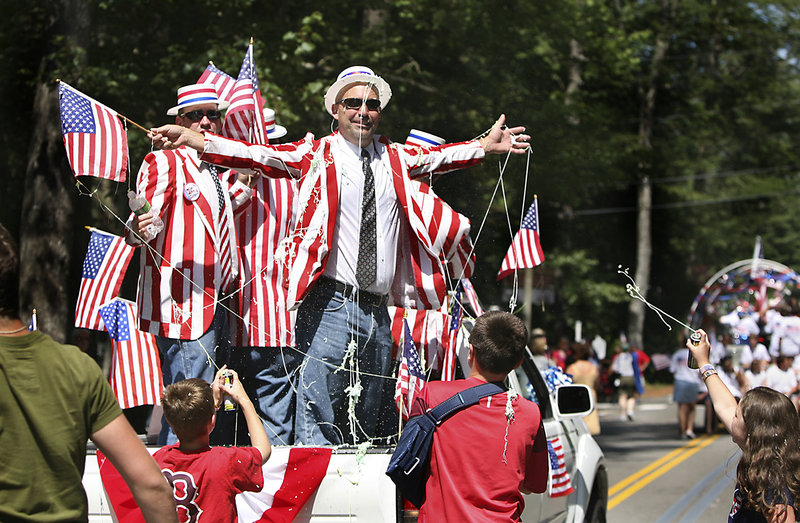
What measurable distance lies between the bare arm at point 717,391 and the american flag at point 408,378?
1.19 metres

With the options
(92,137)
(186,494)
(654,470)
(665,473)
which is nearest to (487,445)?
(186,494)

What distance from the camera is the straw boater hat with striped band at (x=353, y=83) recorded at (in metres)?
5.04

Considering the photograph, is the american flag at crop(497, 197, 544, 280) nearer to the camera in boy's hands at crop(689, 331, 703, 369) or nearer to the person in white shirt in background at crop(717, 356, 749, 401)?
the camera in boy's hands at crop(689, 331, 703, 369)

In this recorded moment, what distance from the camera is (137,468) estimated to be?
2676 millimetres

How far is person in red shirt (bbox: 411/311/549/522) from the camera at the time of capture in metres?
3.78

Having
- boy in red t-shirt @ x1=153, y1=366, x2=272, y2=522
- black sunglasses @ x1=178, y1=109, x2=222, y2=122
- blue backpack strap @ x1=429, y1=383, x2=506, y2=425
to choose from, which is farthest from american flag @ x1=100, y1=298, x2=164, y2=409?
blue backpack strap @ x1=429, y1=383, x2=506, y2=425

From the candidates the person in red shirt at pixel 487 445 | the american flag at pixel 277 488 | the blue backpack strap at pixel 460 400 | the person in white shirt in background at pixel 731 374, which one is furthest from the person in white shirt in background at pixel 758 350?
the american flag at pixel 277 488

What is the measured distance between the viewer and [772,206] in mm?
42875

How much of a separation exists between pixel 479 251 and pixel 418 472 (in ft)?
7.99

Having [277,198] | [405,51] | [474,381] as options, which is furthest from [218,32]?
[474,381]

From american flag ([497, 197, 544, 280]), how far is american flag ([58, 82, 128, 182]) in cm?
228

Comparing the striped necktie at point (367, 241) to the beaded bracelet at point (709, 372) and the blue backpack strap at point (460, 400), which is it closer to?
the blue backpack strap at point (460, 400)

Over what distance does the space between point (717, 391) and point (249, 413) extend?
1.87 metres

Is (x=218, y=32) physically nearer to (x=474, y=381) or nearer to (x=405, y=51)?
(x=405, y=51)
